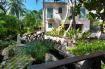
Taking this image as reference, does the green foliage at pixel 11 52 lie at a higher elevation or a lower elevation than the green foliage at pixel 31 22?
higher

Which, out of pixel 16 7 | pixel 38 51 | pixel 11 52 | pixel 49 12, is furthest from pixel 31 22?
pixel 38 51

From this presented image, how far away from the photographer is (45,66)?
3230mm

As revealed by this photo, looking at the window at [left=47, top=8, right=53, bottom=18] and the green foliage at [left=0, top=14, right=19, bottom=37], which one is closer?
the green foliage at [left=0, top=14, right=19, bottom=37]

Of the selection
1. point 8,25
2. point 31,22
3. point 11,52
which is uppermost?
point 11,52

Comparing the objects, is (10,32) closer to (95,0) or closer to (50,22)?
(50,22)

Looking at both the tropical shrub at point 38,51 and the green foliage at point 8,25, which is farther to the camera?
the green foliage at point 8,25

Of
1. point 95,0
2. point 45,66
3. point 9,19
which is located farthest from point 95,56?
point 9,19

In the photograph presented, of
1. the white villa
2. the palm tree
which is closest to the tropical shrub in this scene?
the white villa

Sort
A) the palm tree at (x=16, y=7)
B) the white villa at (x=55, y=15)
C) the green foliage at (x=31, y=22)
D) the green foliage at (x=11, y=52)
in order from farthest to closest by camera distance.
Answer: the palm tree at (x=16, y=7) < the green foliage at (x=31, y=22) < the white villa at (x=55, y=15) < the green foliage at (x=11, y=52)

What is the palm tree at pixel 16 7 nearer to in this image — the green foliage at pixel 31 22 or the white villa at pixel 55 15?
the green foliage at pixel 31 22

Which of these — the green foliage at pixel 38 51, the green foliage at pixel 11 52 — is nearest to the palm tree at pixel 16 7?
the green foliage at pixel 11 52

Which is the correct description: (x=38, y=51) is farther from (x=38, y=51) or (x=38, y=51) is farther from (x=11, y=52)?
(x=11, y=52)

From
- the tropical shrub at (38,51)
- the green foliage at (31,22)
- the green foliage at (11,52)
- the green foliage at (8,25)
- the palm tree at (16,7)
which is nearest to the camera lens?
the tropical shrub at (38,51)

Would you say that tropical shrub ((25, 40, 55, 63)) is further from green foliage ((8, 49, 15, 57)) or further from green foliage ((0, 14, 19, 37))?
green foliage ((0, 14, 19, 37))
